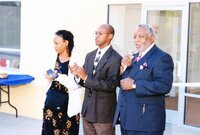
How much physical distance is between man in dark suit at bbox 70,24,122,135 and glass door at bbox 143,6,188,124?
3080mm

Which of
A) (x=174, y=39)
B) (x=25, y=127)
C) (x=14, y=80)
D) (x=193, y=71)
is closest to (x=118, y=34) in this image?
(x=174, y=39)

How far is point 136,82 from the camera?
337cm

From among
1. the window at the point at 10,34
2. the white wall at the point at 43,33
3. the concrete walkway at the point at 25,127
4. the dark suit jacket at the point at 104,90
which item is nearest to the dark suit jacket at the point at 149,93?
the dark suit jacket at the point at 104,90

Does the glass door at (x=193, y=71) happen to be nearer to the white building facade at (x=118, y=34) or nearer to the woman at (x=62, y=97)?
the white building facade at (x=118, y=34)

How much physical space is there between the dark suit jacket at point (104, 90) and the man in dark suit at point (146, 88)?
0.39m

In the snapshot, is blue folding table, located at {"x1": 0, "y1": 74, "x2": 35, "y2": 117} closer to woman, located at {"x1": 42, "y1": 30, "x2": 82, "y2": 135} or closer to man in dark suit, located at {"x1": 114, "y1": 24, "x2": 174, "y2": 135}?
woman, located at {"x1": 42, "y1": 30, "x2": 82, "y2": 135}

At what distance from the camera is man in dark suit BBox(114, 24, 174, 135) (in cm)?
333

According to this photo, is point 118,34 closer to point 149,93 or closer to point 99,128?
point 99,128

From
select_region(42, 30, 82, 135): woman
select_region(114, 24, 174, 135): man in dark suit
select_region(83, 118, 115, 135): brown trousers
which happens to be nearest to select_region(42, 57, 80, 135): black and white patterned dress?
select_region(42, 30, 82, 135): woman

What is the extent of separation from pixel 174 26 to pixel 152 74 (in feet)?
12.7

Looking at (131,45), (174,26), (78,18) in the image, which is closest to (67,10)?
(78,18)

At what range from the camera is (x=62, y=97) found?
4.23 metres

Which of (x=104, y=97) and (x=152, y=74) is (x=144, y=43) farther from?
(x=104, y=97)

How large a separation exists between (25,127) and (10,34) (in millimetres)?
2226
